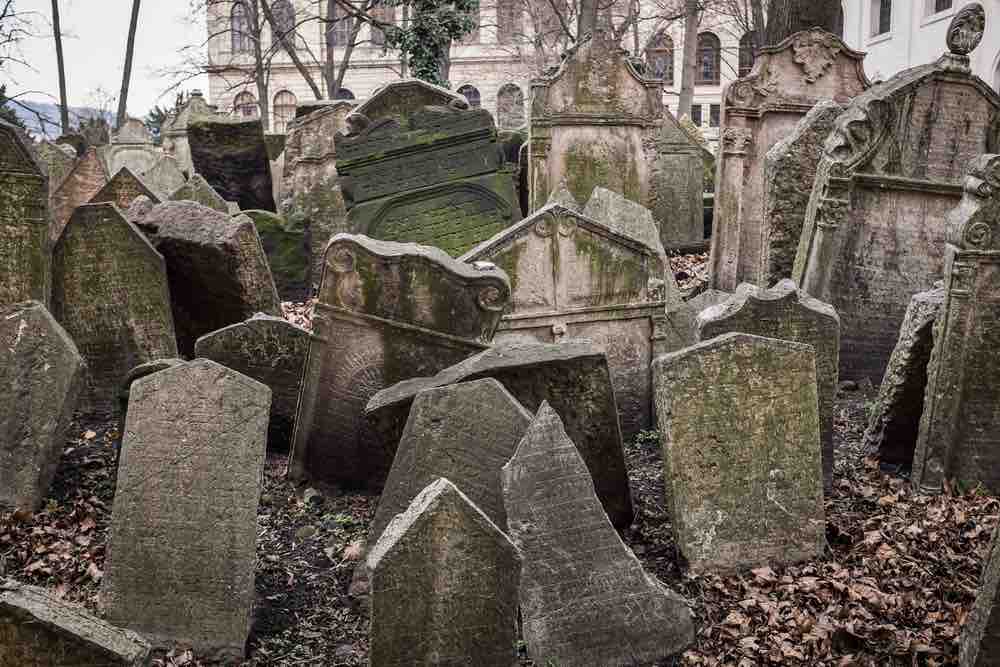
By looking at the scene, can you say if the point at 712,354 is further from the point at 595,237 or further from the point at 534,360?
the point at 595,237

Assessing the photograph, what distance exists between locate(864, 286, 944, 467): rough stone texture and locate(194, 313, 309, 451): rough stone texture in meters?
3.54

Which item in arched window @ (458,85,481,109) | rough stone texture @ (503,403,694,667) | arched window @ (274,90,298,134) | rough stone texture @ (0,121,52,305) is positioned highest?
arched window @ (458,85,481,109)

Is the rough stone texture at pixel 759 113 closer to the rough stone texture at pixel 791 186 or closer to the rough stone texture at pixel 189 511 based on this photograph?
the rough stone texture at pixel 791 186

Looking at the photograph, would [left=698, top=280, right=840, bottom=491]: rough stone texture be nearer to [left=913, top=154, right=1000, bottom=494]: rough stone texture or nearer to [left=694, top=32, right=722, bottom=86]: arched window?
[left=913, top=154, right=1000, bottom=494]: rough stone texture

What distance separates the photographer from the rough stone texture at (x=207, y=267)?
7.21 m

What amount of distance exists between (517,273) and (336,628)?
302cm

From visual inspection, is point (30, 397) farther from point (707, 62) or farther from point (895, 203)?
point (707, 62)

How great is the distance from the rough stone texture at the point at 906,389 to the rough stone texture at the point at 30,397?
184 inches

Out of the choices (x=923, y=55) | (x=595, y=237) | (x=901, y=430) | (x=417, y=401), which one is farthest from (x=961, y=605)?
(x=923, y=55)

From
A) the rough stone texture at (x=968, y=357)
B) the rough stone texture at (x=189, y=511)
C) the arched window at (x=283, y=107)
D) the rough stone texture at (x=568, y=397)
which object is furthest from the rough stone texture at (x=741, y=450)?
the arched window at (x=283, y=107)

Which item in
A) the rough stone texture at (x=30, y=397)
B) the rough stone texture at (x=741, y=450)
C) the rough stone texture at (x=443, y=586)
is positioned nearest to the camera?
the rough stone texture at (x=443, y=586)

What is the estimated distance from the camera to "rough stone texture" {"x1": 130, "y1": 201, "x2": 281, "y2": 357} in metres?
7.21

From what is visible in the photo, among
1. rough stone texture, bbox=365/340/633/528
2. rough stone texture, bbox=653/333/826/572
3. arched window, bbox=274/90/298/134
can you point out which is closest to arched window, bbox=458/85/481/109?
arched window, bbox=274/90/298/134

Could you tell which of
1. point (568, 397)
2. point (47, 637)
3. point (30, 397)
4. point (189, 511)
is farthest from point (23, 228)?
point (47, 637)
